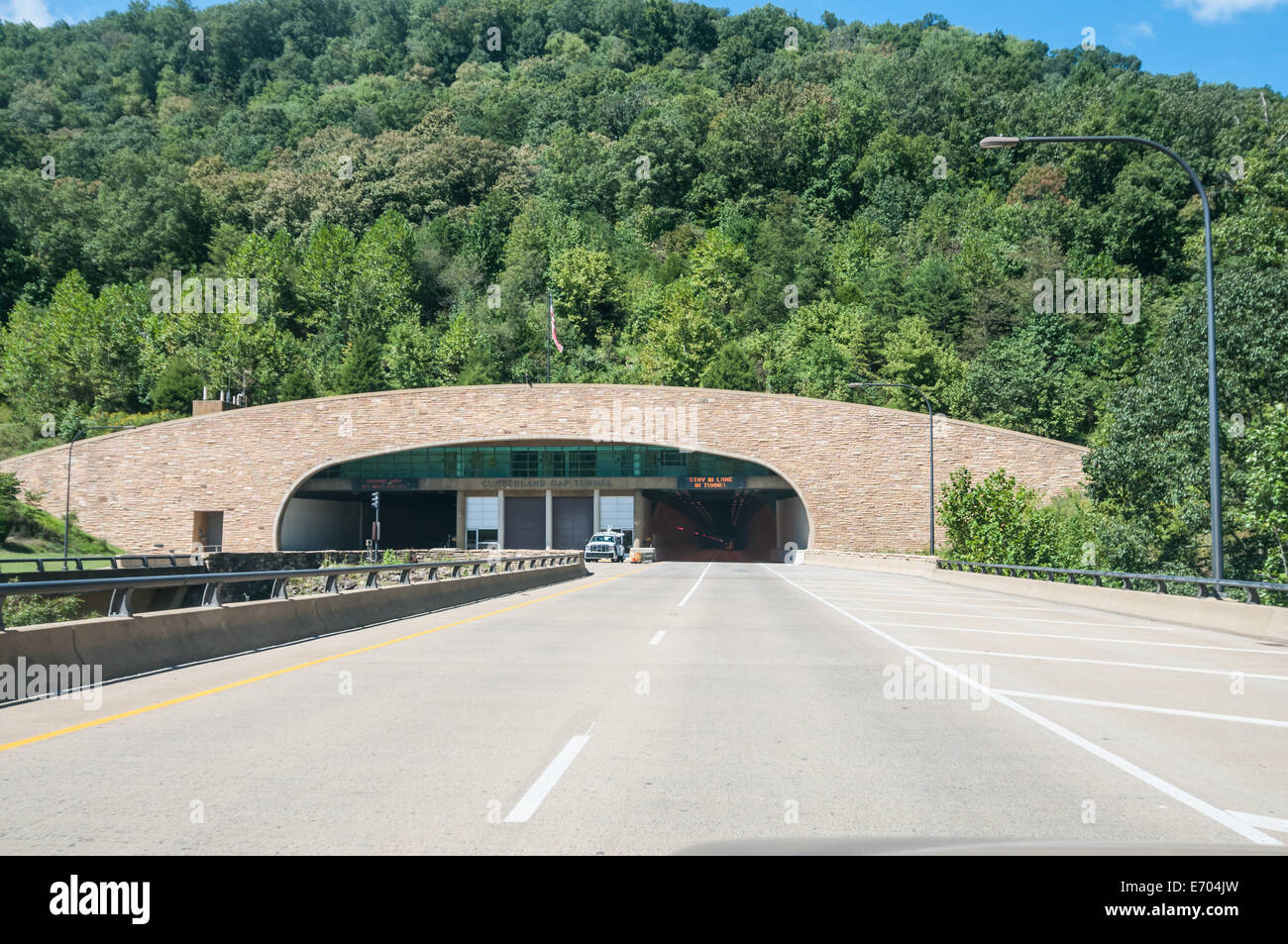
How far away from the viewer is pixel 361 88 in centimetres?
15900

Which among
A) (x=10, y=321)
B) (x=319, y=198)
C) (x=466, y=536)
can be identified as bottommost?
(x=466, y=536)

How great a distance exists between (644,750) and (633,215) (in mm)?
130416

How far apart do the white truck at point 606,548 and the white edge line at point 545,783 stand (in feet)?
191

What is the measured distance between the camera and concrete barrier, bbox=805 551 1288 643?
1786 centimetres

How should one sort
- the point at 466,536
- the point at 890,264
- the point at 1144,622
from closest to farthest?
the point at 1144,622
the point at 466,536
the point at 890,264

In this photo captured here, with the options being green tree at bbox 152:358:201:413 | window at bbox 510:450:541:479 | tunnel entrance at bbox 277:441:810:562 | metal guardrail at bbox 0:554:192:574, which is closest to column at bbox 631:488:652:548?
tunnel entrance at bbox 277:441:810:562

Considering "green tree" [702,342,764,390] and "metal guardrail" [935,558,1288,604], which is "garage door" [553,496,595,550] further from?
"metal guardrail" [935,558,1288,604]

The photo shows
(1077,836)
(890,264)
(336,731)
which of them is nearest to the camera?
(1077,836)

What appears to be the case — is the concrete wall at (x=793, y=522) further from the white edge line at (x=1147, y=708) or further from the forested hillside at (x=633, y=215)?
the white edge line at (x=1147, y=708)

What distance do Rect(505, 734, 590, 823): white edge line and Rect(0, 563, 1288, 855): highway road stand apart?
0.03 meters

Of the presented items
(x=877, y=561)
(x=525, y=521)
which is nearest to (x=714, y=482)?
(x=525, y=521)
